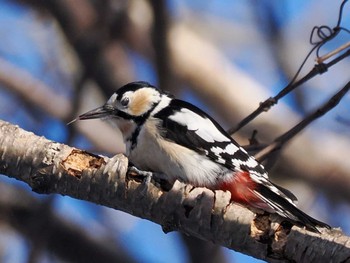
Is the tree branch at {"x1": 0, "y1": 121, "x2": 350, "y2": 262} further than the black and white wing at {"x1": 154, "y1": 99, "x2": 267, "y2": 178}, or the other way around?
the black and white wing at {"x1": 154, "y1": 99, "x2": 267, "y2": 178}

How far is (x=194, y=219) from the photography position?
2.36 meters

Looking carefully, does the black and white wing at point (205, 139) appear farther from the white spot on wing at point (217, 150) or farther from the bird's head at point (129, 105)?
the bird's head at point (129, 105)

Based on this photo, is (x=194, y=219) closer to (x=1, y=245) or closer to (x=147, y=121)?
(x=147, y=121)

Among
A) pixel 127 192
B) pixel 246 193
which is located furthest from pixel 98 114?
pixel 127 192

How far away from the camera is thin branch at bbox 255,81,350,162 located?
3211 millimetres

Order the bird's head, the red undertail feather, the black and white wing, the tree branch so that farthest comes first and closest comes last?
1. the bird's head
2. the black and white wing
3. the red undertail feather
4. the tree branch

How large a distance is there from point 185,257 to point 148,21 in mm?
1348

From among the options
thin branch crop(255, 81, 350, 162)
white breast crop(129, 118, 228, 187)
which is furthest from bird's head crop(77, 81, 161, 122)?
thin branch crop(255, 81, 350, 162)

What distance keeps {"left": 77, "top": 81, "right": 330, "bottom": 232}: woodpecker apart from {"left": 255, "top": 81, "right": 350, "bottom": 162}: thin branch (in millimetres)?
184

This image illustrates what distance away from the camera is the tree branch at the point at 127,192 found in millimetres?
2328

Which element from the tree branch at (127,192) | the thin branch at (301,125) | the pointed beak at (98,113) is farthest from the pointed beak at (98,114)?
the tree branch at (127,192)

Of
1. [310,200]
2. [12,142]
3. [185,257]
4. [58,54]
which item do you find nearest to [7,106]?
[58,54]

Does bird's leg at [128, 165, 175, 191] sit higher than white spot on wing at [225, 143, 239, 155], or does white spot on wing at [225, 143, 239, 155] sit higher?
bird's leg at [128, 165, 175, 191]

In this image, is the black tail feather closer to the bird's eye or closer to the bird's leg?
the bird's leg
